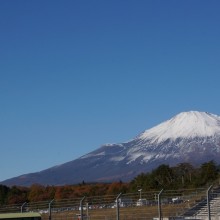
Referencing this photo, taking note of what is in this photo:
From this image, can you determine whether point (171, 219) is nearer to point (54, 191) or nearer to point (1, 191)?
point (1, 191)

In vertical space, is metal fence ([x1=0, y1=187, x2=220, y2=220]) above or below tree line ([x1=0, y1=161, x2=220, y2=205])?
below

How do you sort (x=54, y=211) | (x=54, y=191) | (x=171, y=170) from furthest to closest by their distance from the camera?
(x=54, y=191), (x=171, y=170), (x=54, y=211)

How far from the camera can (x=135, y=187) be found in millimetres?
62688

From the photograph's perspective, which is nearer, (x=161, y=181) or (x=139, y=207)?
(x=139, y=207)

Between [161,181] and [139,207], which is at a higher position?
[161,181]

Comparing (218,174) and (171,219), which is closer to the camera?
(171,219)

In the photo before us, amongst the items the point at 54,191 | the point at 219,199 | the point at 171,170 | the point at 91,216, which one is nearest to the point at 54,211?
the point at 91,216

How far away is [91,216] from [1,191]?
170 ft

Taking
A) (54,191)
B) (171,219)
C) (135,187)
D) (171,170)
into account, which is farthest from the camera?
(54,191)

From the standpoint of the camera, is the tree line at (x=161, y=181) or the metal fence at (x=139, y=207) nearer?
the metal fence at (x=139, y=207)

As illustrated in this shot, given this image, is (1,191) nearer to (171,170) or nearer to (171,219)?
(171,170)

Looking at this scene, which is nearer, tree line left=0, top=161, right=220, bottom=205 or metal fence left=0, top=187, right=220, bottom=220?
metal fence left=0, top=187, right=220, bottom=220

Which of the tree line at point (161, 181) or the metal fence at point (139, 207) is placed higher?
the tree line at point (161, 181)

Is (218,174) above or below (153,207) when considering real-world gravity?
above
